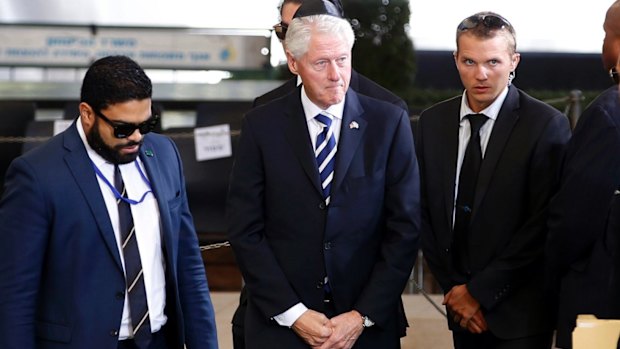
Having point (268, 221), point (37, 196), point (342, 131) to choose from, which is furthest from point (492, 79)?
point (37, 196)

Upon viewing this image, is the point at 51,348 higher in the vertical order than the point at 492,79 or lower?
lower

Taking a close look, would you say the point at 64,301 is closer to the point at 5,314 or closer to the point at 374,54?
the point at 5,314

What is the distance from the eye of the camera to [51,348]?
277 centimetres

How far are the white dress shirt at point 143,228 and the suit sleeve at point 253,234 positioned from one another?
23cm

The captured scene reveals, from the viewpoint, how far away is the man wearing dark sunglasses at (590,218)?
292cm

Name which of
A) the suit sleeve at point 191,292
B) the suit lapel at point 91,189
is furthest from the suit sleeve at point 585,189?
the suit lapel at point 91,189

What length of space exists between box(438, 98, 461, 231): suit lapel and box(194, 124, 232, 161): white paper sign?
313cm

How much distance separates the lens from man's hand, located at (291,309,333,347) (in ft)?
9.53

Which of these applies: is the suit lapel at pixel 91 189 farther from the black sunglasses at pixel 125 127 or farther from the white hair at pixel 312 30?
the white hair at pixel 312 30

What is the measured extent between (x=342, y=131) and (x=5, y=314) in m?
0.98

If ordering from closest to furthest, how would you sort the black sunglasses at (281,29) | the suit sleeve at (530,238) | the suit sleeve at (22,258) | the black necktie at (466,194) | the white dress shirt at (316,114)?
the suit sleeve at (22,258) → the white dress shirt at (316,114) → the suit sleeve at (530,238) → the black necktie at (466,194) → the black sunglasses at (281,29)

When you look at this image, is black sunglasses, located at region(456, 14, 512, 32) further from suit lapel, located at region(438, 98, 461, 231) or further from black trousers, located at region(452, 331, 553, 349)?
black trousers, located at region(452, 331, 553, 349)

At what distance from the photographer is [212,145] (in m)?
6.43

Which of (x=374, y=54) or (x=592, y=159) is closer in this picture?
(x=592, y=159)
